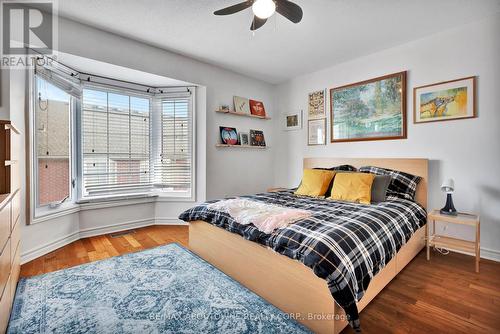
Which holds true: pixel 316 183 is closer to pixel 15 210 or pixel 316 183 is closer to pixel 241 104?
pixel 241 104

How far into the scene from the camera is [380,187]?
8.98ft

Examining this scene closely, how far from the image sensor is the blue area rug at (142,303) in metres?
1.51

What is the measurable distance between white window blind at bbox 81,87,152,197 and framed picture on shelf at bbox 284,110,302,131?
242 centimetres

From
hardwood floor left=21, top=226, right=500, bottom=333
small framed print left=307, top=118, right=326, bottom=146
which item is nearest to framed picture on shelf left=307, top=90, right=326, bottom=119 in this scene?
small framed print left=307, top=118, right=326, bottom=146

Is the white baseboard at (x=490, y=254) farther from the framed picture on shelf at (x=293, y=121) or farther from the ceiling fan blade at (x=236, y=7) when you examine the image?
the ceiling fan blade at (x=236, y=7)

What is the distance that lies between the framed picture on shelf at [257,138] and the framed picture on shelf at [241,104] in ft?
1.29

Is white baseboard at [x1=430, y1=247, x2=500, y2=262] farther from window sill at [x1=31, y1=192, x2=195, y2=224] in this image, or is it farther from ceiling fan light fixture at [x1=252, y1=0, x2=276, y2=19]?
window sill at [x1=31, y1=192, x2=195, y2=224]

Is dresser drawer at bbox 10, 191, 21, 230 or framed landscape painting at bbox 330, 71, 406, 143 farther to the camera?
framed landscape painting at bbox 330, 71, 406, 143

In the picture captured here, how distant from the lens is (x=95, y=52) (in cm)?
276

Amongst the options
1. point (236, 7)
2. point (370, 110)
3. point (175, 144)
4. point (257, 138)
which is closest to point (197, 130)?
point (175, 144)

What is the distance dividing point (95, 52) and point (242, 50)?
1.79 metres

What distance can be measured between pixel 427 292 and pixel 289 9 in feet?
8.50

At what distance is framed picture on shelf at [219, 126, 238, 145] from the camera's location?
3.93 m

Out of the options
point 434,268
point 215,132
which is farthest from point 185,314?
point 215,132
